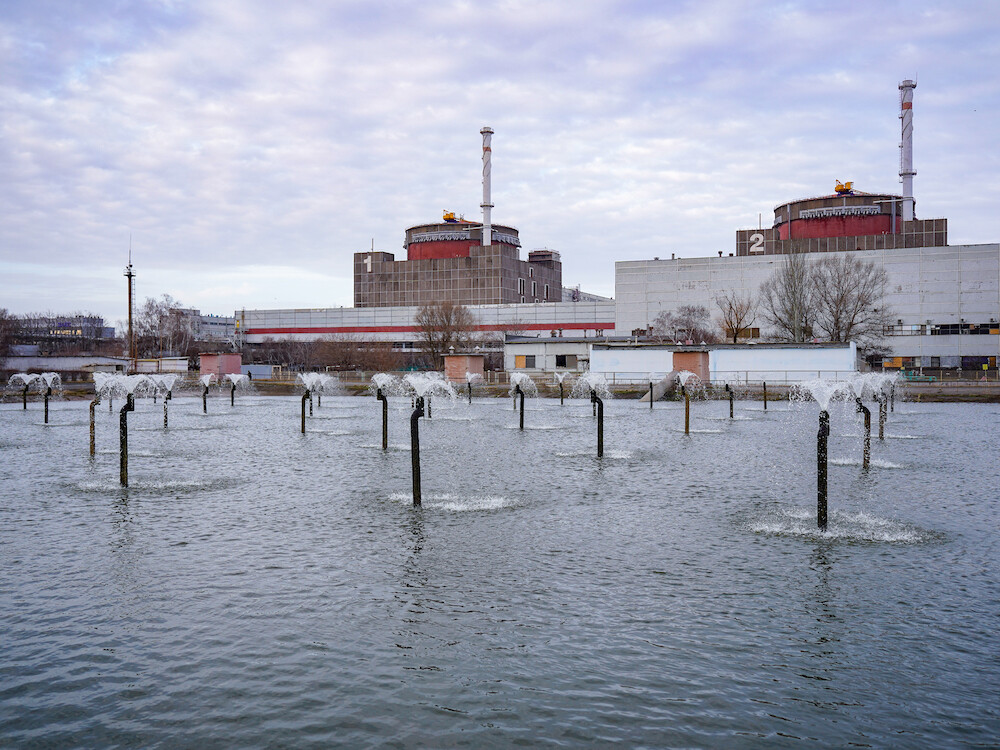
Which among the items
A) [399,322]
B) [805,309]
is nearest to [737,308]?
[805,309]

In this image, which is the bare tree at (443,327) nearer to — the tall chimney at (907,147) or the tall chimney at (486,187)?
the tall chimney at (486,187)

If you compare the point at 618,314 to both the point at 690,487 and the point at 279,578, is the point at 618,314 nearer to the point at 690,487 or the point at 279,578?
the point at 690,487

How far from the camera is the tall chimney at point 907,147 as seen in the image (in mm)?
103250

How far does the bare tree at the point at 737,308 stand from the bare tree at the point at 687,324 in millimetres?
1962

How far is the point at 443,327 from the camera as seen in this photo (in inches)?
4230

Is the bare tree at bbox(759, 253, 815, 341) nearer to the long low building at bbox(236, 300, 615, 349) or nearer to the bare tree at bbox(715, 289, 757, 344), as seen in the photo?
the bare tree at bbox(715, 289, 757, 344)

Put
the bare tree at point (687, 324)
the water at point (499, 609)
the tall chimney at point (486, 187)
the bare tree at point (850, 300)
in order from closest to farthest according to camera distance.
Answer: the water at point (499, 609) → the bare tree at point (850, 300) → the bare tree at point (687, 324) → the tall chimney at point (486, 187)

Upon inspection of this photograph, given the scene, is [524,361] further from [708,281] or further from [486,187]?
[486,187]

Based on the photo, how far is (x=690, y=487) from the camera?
808 inches

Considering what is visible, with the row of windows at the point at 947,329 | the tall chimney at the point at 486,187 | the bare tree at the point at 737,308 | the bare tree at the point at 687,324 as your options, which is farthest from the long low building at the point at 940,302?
the tall chimney at the point at 486,187

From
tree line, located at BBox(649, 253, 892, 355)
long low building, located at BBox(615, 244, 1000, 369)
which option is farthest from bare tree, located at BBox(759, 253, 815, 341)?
long low building, located at BBox(615, 244, 1000, 369)

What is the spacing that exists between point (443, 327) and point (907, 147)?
65257 millimetres

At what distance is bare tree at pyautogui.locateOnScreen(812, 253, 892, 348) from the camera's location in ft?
294

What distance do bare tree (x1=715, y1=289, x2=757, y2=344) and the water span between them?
261ft
